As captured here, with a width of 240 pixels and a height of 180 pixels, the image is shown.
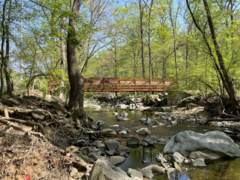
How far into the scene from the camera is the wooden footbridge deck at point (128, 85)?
14.9m

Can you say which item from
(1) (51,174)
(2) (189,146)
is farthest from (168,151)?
(1) (51,174)

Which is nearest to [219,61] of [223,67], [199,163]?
[223,67]

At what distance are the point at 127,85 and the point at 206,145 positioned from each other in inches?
496

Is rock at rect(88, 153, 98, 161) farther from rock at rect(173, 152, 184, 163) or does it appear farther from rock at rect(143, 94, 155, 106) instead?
rock at rect(143, 94, 155, 106)

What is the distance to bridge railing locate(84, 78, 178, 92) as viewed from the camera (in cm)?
1488

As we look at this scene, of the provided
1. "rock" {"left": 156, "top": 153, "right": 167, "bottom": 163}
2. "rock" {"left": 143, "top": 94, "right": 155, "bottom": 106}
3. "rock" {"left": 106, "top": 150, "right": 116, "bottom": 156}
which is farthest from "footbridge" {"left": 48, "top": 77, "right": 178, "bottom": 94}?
"rock" {"left": 156, "top": 153, "right": 167, "bottom": 163}

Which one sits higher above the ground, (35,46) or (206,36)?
(206,36)

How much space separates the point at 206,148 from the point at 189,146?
397mm

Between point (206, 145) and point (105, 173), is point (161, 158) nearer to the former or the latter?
point (206, 145)

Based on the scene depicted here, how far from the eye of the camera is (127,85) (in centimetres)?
1644

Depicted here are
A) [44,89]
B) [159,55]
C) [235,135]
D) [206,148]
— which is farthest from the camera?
[159,55]

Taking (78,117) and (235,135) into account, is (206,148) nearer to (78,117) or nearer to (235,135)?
(235,135)

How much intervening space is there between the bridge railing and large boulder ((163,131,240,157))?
10839 mm

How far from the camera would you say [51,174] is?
2.39 metres
